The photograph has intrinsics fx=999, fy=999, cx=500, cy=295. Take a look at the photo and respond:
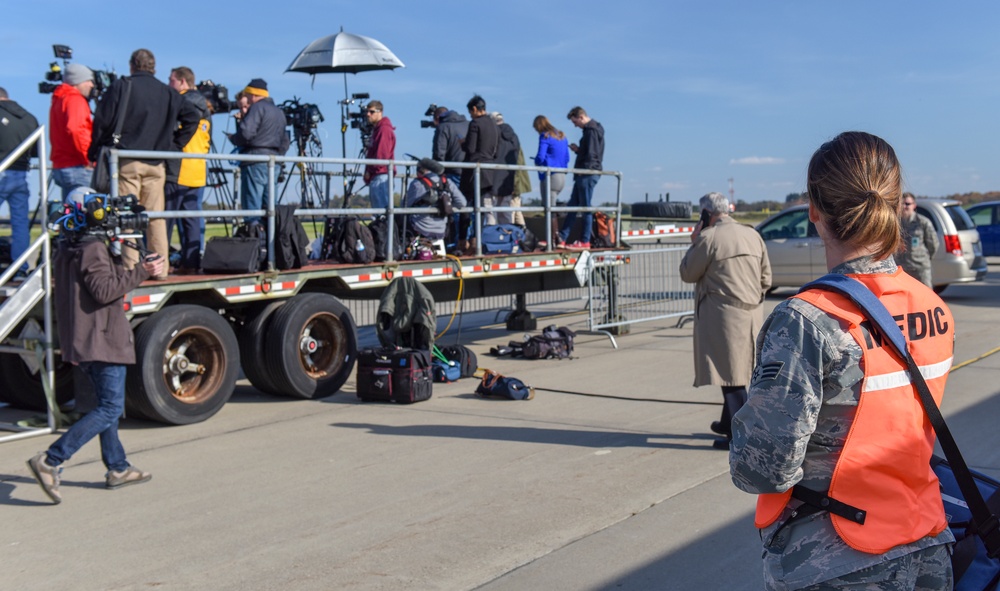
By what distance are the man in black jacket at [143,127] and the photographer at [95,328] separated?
1908 millimetres

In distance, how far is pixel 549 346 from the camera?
1117 centimetres

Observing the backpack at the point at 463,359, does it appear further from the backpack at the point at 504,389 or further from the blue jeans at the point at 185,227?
the blue jeans at the point at 185,227

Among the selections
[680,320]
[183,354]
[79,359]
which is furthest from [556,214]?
[79,359]

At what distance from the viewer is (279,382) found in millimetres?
8852

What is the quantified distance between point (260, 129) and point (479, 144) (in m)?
2.83

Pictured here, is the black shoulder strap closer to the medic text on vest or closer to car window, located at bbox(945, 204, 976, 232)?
the medic text on vest

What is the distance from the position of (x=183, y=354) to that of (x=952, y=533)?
6.76 meters

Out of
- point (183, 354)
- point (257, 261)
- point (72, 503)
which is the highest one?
point (257, 261)

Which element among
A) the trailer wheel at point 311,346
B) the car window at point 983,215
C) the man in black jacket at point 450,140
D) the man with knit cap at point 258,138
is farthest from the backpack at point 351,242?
the car window at point 983,215

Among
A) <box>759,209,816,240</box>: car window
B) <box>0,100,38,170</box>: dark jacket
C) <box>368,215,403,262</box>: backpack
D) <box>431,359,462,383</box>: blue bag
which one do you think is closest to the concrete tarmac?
<box>431,359,462,383</box>: blue bag

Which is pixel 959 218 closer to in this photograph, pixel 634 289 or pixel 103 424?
pixel 634 289

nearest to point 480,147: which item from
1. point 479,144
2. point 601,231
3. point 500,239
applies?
point 479,144

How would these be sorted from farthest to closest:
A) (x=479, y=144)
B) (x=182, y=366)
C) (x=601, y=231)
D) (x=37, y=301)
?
(x=601, y=231) < (x=479, y=144) < (x=182, y=366) < (x=37, y=301)

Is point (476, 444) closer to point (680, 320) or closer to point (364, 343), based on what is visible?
point (364, 343)
